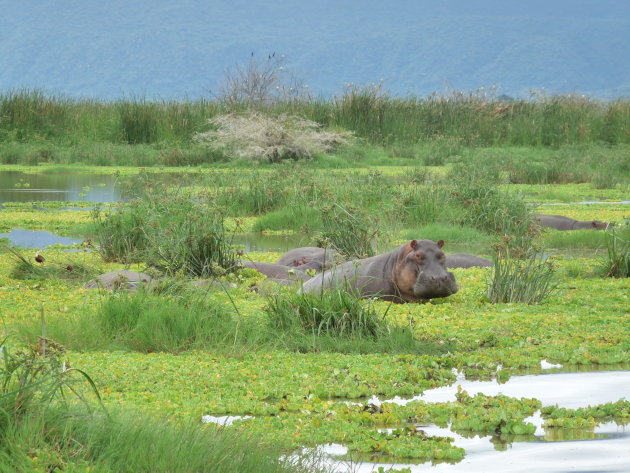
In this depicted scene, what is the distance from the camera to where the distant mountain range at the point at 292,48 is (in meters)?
140

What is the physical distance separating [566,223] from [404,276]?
5.86 m

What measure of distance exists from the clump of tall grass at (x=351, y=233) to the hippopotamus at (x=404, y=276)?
1.58 m

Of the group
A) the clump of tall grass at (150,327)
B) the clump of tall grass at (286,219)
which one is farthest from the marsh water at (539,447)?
the clump of tall grass at (286,219)

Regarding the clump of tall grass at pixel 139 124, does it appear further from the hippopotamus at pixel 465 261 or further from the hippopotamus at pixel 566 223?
the hippopotamus at pixel 465 261

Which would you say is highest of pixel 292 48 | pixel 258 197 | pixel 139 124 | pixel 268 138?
pixel 292 48

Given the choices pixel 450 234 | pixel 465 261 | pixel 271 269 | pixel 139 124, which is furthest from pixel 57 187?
pixel 465 261

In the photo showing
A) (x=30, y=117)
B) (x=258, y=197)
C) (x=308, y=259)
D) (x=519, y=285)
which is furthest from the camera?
(x=30, y=117)

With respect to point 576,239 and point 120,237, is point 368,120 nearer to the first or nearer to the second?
point 576,239

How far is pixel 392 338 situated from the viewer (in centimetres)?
638

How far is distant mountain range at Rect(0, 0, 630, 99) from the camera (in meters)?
140

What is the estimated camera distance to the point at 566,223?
13156 mm

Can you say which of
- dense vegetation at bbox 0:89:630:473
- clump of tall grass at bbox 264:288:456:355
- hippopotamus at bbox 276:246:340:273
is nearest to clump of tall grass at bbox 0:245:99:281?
dense vegetation at bbox 0:89:630:473

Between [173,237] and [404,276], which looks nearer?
[404,276]

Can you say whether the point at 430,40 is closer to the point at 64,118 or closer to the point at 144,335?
the point at 64,118
